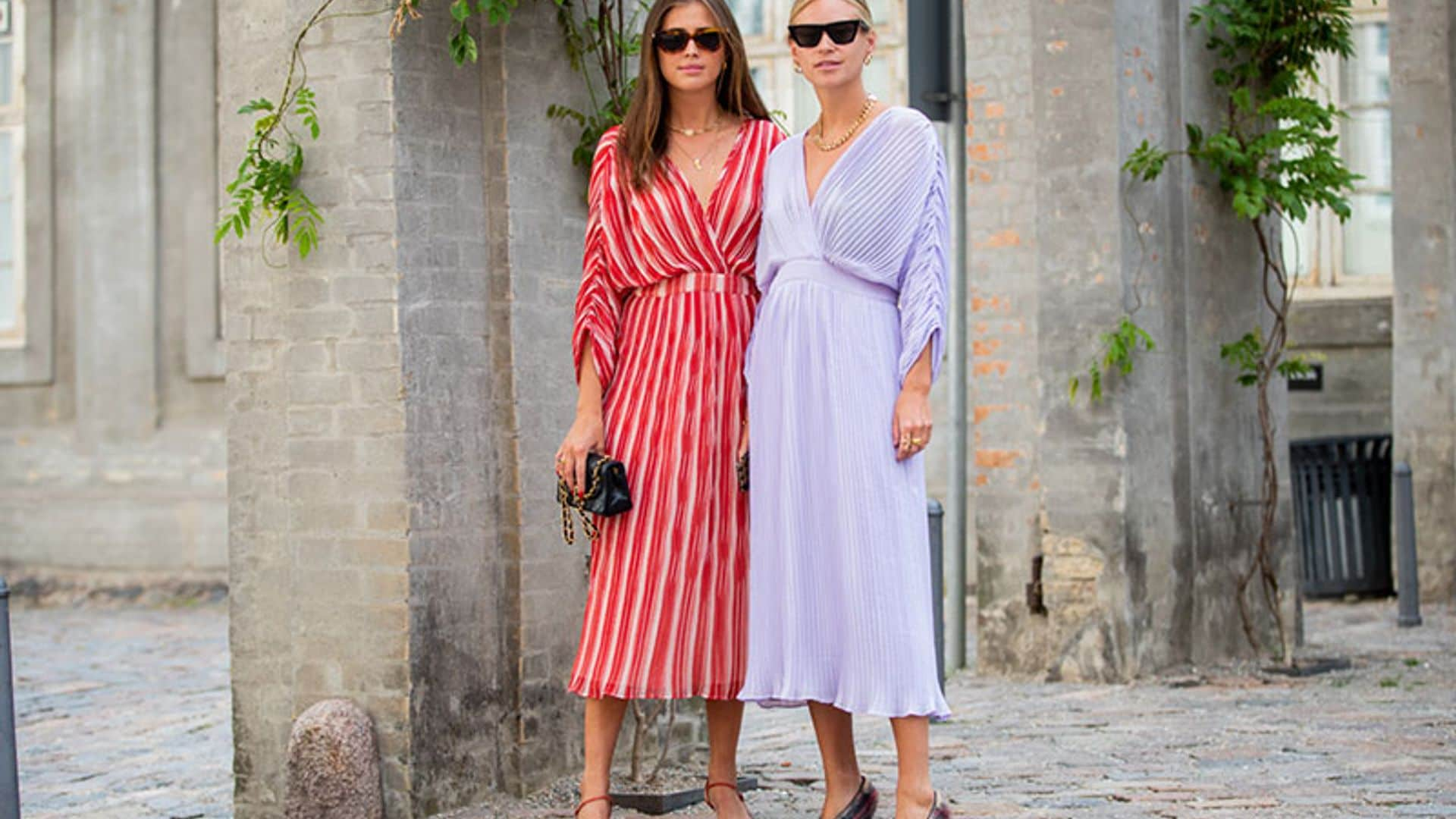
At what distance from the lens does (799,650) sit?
5125 mm

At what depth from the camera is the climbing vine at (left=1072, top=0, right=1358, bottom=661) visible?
9875 millimetres

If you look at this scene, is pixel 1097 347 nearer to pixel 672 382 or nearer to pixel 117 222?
pixel 672 382

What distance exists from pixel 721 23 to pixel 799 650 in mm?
1532

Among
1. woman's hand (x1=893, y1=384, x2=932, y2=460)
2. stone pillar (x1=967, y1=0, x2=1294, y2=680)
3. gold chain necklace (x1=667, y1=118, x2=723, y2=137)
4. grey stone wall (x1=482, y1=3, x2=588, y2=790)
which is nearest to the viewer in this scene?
woman's hand (x1=893, y1=384, x2=932, y2=460)

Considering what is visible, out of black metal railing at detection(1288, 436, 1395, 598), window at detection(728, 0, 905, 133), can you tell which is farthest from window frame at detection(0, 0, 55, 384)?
black metal railing at detection(1288, 436, 1395, 598)

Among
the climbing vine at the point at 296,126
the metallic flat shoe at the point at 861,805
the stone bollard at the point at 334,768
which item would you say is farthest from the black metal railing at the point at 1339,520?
the metallic flat shoe at the point at 861,805

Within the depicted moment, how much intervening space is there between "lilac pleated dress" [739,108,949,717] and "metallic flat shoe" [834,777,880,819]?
1.08 feet

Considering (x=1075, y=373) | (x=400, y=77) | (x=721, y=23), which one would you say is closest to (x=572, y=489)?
(x=721, y=23)

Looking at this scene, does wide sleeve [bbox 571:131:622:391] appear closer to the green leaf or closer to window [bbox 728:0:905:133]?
the green leaf

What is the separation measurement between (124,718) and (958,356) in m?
4.35

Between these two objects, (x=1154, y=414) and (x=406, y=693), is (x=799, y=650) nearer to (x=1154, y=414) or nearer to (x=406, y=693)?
(x=406, y=693)

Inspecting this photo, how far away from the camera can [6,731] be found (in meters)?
5.61

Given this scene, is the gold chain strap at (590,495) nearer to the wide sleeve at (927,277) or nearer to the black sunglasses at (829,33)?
the wide sleeve at (927,277)

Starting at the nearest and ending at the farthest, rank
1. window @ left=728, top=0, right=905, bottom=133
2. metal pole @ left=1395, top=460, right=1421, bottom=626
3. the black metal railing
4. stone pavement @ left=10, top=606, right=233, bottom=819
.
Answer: stone pavement @ left=10, top=606, right=233, bottom=819
metal pole @ left=1395, top=460, right=1421, bottom=626
the black metal railing
window @ left=728, top=0, right=905, bottom=133
